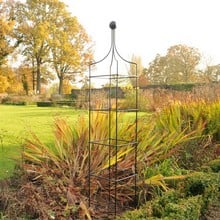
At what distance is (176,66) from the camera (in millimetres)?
28234

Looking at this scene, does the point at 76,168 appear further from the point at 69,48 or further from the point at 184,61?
the point at 69,48

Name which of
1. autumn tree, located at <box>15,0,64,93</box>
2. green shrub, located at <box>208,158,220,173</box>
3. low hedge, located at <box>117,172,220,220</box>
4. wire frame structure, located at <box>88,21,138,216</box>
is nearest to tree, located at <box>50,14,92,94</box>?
autumn tree, located at <box>15,0,64,93</box>

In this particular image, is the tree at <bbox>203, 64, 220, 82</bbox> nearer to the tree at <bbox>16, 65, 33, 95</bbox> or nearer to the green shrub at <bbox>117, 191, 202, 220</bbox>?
the tree at <bbox>16, 65, 33, 95</bbox>

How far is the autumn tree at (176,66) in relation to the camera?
27406 mm

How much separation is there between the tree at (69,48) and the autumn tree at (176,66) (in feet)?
20.6

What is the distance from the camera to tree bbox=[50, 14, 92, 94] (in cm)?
3084

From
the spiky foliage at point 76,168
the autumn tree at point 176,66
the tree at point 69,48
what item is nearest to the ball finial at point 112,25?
the spiky foliage at point 76,168

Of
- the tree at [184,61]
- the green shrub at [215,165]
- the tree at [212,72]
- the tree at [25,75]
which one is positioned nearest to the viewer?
the green shrub at [215,165]

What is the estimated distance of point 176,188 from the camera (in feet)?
11.8

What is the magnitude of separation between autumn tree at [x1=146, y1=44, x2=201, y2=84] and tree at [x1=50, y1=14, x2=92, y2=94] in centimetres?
627

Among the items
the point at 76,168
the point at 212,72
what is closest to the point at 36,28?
the point at 212,72

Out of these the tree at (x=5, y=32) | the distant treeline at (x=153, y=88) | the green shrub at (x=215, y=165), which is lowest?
the green shrub at (x=215, y=165)

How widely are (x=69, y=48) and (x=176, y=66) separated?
9.82m

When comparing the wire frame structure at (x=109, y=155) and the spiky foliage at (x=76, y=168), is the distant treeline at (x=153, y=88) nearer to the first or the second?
the spiky foliage at (x=76, y=168)
